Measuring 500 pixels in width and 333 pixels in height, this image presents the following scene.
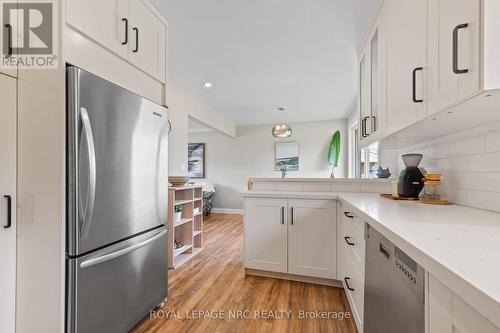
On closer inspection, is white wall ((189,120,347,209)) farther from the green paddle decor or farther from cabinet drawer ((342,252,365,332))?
cabinet drawer ((342,252,365,332))

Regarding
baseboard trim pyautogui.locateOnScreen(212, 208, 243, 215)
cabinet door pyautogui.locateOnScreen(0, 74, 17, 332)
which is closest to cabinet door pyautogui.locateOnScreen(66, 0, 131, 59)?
cabinet door pyautogui.locateOnScreen(0, 74, 17, 332)

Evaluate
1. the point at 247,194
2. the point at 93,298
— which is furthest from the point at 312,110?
the point at 93,298

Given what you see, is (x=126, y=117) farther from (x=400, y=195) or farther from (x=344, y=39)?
(x=344, y=39)

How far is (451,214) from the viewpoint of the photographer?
111 cm

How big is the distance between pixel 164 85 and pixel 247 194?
1246mm

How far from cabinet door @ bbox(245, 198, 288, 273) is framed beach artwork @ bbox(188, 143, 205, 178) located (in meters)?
4.49

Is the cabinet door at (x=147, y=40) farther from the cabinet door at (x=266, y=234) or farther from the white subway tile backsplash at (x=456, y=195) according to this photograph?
the white subway tile backsplash at (x=456, y=195)

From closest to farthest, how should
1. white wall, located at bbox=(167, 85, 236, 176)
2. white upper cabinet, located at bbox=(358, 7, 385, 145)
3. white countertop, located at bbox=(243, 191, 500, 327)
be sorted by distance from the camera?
white countertop, located at bbox=(243, 191, 500, 327), white upper cabinet, located at bbox=(358, 7, 385, 145), white wall, located at bbox=(167, 85, 236, 176)

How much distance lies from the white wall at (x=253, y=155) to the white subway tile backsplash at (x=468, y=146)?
423 cm

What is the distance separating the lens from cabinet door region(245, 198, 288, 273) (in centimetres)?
225

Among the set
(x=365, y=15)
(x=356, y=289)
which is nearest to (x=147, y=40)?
(x=365, y=15)

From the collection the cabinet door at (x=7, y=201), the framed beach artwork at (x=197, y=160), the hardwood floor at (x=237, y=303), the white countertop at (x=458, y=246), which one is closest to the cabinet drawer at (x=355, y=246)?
the white countertop at (x=458, y=246)

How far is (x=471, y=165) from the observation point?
1.31 m

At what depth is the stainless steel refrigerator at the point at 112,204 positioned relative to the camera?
114 centimetres
